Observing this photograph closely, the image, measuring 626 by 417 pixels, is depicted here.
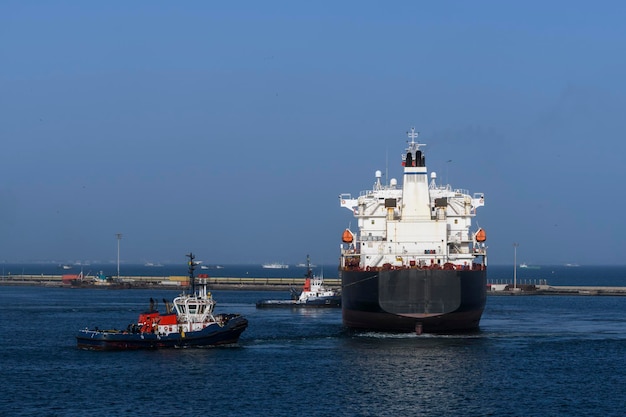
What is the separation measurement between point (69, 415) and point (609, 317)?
65235mm

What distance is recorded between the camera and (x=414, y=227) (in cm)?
7231

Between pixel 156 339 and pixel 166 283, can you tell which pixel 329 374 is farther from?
pixel 166 283

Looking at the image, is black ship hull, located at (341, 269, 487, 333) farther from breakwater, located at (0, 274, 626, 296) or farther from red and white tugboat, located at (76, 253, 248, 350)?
breakwater, located at (0, 274, 626, 296)

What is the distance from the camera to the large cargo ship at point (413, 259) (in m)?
65.6

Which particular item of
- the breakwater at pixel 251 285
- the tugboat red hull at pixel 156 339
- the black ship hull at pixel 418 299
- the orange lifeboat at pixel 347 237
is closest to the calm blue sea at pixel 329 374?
the tugboat red hull at pixel 156 339

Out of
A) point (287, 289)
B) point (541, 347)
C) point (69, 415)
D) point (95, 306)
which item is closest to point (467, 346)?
point (541, 347)

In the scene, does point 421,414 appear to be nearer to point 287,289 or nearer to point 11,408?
point 11,408

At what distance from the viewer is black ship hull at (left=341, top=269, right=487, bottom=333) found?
6519 centimetres

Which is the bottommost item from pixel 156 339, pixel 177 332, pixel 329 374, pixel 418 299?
pixel 329 374

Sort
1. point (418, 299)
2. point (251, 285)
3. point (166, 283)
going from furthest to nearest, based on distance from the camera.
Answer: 1. point (166, 283)
2. point (251, 285)
3. point (418, 299)

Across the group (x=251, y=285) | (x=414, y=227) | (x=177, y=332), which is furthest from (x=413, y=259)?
(x=251, y=285)

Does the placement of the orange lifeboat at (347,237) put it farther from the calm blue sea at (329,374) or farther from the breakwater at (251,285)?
the breakwater at (251,285)

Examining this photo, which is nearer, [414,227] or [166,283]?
[414,227]

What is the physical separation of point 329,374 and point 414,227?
72.6 feet
